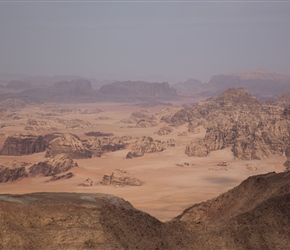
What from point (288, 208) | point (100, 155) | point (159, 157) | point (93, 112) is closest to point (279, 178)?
point (288, 208)

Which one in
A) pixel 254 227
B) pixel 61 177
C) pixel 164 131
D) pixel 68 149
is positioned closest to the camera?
pixel 254 227

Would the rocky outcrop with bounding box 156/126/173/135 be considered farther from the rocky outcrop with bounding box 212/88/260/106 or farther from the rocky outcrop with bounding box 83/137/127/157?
the rocky outcrop with bounding box 212/88/260/106

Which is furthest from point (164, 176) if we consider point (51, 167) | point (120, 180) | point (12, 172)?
point (12, 172)

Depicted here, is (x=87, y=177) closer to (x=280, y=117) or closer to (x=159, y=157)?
(x=159, y=157)

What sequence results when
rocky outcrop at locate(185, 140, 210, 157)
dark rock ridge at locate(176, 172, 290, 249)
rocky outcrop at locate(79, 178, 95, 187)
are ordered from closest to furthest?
dark rock ridge at locate(176, 172, 290, 249)
rocky outcrop at locate(79, 178, 95, 187)
rocky outcrop at locate(185, 140, 210, 157)

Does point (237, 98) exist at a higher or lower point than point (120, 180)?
higher

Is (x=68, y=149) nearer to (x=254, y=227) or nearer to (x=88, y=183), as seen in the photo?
(x=88, y=183)

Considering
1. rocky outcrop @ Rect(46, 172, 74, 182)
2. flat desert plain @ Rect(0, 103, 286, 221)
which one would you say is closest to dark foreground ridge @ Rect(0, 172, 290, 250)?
flat desert plain @ Rect(0, 103, 286, 221)
